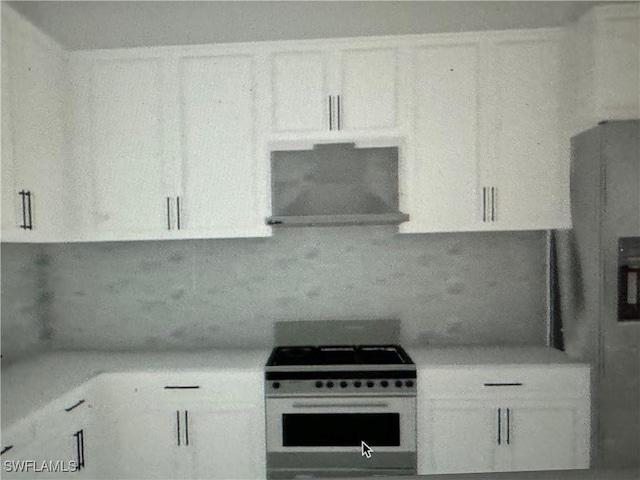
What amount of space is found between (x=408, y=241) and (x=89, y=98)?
2259mm

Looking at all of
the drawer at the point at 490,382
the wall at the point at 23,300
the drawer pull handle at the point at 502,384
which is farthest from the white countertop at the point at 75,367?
the drawer pull handle at the point at 502,384

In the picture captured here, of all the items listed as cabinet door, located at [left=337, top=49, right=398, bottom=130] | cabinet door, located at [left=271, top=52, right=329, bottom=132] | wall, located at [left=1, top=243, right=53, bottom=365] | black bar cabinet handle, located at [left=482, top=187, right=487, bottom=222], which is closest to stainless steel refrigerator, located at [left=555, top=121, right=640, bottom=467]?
black bar cabinet handle, located at [left=482, top=187, right=487, bottom=222]

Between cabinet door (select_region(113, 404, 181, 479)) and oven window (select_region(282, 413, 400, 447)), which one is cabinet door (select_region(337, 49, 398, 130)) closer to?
oven window (select_region(282, 413, 400, 447))

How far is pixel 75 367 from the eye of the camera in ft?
8.16

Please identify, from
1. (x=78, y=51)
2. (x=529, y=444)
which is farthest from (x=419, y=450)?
(x=78, y=51)

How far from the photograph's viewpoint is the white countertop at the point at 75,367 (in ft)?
6.36

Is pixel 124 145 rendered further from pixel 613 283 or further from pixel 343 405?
pixel 613 283

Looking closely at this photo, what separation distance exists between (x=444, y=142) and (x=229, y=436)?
85.0 inches

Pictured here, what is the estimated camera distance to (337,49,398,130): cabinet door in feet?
8.14

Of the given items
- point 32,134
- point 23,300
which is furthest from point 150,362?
point 32,134

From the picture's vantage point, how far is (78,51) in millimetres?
2564

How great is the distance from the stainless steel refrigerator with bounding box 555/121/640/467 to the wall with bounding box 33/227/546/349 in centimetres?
64

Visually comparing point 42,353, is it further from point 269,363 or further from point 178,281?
point 269,363

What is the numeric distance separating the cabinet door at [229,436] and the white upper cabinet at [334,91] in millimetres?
1703
